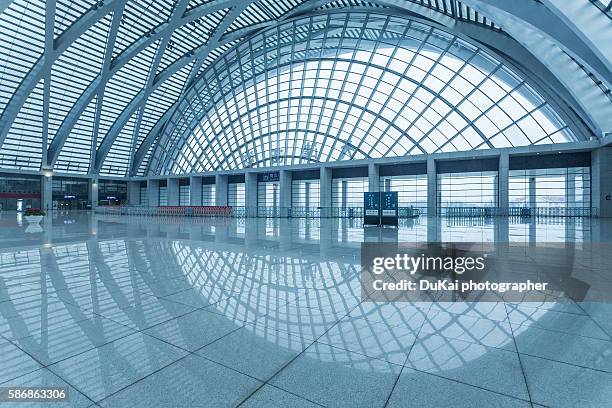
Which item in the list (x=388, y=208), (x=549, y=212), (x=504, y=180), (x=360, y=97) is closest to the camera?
(x=388, y=208)

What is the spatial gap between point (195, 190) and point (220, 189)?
4893 mm

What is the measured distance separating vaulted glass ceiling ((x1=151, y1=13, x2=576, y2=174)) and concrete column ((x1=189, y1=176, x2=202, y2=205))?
682 cm

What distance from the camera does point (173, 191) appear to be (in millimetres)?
46594

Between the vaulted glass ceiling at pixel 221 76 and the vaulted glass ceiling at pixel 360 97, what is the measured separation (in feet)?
0.51

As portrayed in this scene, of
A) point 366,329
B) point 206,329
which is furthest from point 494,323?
point 206,329

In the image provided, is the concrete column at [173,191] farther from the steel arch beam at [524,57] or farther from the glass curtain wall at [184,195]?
the steel arch beam at [524,57]

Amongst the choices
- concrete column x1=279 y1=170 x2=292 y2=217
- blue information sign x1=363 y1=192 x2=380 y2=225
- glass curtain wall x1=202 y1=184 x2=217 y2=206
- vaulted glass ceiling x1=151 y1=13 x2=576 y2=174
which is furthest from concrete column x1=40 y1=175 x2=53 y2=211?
blue information sign x1=363 y1=192 x2=380 y2=225

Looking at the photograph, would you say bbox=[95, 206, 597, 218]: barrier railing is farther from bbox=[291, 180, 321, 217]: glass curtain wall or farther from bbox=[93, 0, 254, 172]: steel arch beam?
bbox=[93, 0, 254, 172]: steel arch beam

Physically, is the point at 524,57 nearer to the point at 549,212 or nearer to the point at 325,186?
the point at 549,212

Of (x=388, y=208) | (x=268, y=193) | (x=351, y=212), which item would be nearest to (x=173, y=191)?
(x=268, y=193)

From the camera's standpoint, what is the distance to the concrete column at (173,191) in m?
46.2

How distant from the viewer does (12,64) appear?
107 feet

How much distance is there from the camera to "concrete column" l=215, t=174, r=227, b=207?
3984 cm

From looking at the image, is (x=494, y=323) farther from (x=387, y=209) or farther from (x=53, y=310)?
(x=387, y=209)
